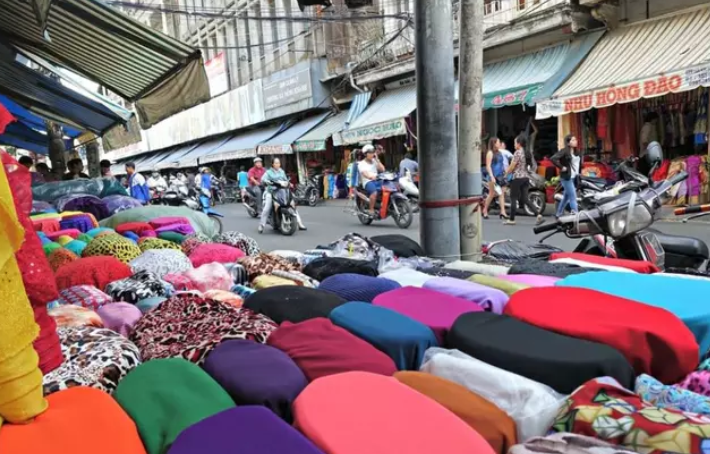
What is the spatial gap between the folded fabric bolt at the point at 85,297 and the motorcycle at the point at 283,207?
23.1 feet

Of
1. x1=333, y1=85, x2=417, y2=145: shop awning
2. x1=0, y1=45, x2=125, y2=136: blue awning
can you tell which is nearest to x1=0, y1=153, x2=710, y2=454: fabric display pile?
x1=0, y1=45, x2=125, y2=136: blue awning

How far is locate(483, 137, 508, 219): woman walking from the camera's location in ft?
32.1

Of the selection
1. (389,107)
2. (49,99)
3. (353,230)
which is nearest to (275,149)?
(389,107)

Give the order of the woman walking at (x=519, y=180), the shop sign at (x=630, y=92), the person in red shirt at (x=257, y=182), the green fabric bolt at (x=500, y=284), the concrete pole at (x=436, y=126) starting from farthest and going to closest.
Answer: the person in red shirt at (x=257, y=182) → the woman walking at (x=519, y=180) → the shop sign at (x=630, y=92) → the concrete pole at (x=436, y=126) → the green fabric bolt at (x=500, y=284)

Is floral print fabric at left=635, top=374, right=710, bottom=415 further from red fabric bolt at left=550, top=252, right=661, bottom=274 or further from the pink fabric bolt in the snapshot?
red fabric bolt at left=550, top=252, right=661, bottom=274

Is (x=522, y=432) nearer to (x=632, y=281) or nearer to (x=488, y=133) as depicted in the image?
(x=632, y=281)

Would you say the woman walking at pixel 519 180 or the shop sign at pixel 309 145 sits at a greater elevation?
the shop sign at pixel 309 145

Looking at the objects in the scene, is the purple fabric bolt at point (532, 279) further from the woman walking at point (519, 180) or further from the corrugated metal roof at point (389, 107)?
the corrugated metal roof at point (389, 107)

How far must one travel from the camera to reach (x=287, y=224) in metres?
9.22

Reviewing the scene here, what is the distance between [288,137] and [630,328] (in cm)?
1804

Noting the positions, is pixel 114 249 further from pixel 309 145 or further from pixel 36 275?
pixel 309 145

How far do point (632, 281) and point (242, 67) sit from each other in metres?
25.4

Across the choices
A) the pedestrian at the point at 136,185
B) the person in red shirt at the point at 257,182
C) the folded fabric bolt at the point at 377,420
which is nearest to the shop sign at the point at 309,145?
the person in red shirt at the point at 257,182

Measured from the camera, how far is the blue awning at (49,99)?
701 cm
